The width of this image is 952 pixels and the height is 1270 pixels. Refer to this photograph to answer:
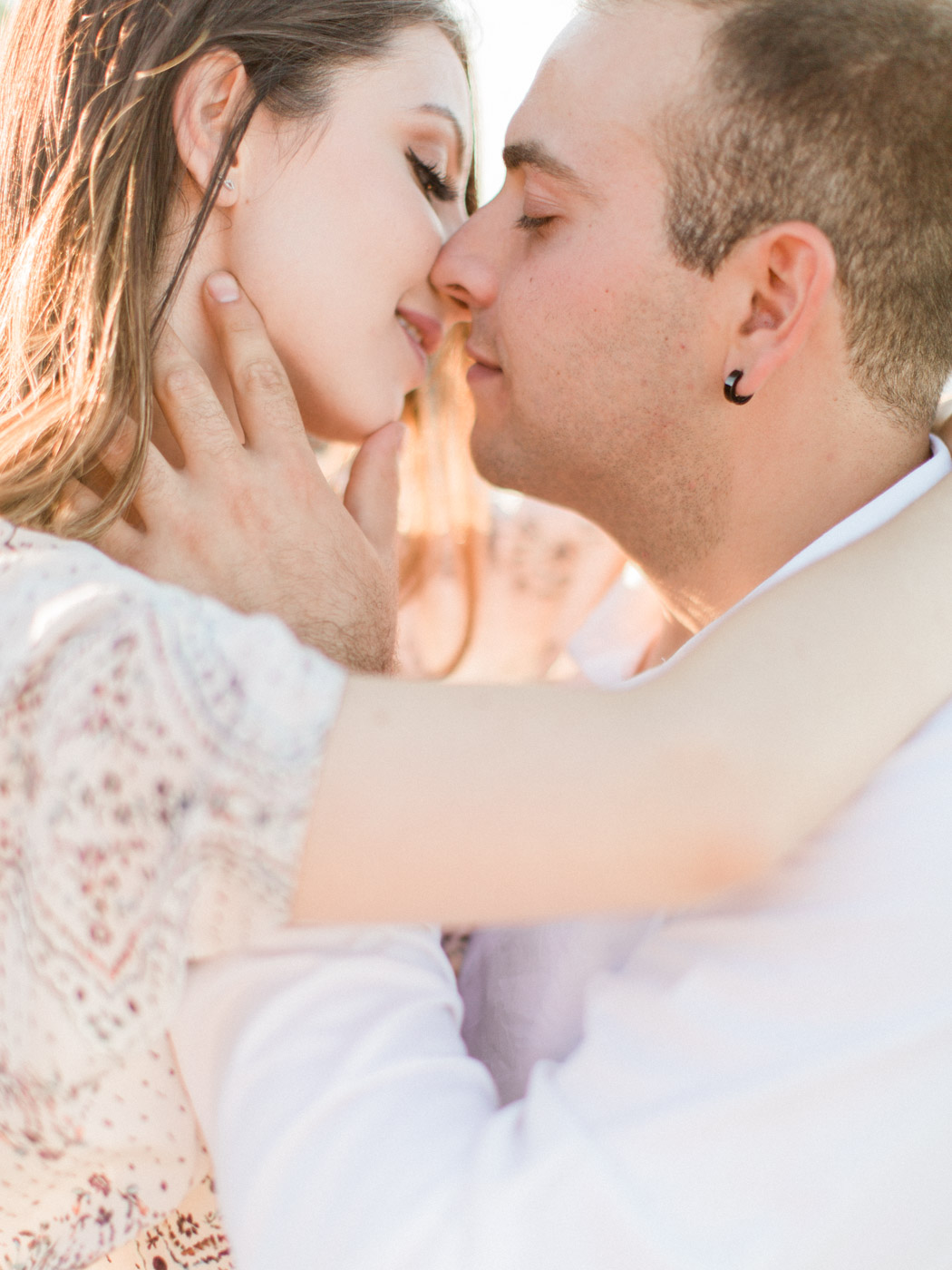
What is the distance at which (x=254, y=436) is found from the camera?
69.8 inches

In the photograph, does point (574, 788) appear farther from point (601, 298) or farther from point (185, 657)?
point (601, 298)

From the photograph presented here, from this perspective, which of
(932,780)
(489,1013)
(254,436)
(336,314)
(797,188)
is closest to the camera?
(932,780)

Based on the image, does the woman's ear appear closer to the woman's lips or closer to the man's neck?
the woman's lips

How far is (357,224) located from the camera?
6.61 ft

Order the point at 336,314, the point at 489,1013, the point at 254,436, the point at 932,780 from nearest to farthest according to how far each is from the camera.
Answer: the point at 932,780 < the point at 489,1013 < the point at 254,436 < the point at 336,314

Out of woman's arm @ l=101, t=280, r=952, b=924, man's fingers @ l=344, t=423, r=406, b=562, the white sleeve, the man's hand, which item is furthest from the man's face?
the white sleeve

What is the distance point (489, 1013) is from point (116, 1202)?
1.85 ft

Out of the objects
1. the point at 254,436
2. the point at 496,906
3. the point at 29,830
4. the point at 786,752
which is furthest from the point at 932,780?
the point at 254,436

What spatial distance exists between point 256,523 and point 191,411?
8.9 inches

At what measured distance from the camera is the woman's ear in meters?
1.87

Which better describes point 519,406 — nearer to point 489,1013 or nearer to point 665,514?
point 665,514

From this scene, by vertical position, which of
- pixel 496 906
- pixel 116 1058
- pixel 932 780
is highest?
pixel 932 780

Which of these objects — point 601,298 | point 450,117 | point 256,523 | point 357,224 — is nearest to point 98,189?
point 357,224

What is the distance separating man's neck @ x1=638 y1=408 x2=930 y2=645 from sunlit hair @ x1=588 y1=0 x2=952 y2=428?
89 millimetres
